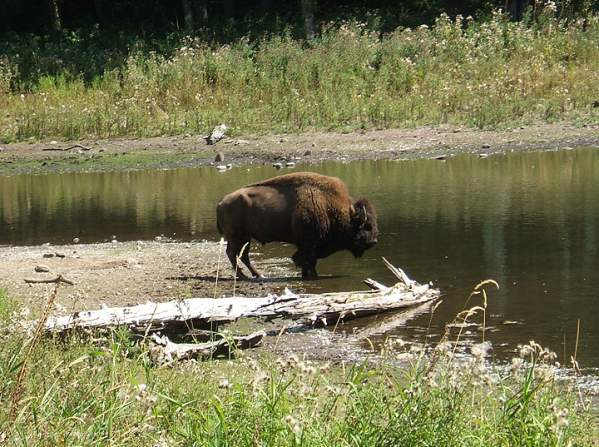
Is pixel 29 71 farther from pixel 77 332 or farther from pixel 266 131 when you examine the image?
pixel 77 332

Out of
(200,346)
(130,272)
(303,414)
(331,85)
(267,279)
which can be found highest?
(331,85)

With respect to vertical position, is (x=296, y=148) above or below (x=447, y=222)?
above

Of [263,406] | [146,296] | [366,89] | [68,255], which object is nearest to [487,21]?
[366,89]

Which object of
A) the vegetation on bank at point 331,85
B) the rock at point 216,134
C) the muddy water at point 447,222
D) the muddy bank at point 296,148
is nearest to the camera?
the muddy water at point 447,222

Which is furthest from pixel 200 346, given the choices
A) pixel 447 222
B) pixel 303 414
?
pixel 447 222

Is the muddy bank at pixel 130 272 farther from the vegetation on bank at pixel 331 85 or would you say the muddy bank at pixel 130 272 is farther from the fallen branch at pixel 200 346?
the vegetation on bank at pixel 331 85

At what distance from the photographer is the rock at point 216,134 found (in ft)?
94.1

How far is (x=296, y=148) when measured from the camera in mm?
27266

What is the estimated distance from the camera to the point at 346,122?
1153 inches

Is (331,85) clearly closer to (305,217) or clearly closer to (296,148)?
(296,148)

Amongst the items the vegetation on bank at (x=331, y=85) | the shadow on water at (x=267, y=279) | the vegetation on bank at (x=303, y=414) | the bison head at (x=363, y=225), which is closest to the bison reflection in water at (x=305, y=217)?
the bison head at (x=363, y=225)

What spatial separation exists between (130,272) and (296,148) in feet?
45.4

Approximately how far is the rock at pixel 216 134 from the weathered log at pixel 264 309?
17.1 metres

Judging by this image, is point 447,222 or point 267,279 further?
point 447,222
